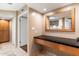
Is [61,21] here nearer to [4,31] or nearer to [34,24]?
[34,24]

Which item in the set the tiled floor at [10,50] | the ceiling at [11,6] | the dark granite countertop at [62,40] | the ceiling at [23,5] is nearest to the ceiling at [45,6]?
the ceiling at [23,5]

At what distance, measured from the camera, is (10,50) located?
3.74 ft

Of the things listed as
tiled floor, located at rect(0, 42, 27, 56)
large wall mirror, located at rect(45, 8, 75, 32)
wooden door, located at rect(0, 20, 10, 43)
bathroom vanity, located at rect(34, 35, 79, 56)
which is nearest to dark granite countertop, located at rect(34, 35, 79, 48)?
bathroom vanity, located at rect(34, 35, 79, 56)

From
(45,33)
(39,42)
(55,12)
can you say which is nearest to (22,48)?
(39,42)

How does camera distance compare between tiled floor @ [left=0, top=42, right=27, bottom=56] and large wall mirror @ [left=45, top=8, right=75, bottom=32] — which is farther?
large wall mirror @ [left=45, top=8, right=75, bottom=32]

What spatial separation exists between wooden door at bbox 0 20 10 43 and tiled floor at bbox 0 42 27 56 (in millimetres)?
69

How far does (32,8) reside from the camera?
108 cm

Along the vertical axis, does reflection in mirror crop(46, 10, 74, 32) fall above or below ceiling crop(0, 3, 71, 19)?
below

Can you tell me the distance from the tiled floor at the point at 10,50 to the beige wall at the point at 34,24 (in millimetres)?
139

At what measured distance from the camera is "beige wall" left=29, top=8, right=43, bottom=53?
1.10m

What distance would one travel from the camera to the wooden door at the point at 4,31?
1.10 m

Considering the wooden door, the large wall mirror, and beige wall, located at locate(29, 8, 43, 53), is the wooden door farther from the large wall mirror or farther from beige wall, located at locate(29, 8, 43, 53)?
the large wall mirror

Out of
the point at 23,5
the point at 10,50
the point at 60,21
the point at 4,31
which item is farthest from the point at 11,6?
the point at 60,21

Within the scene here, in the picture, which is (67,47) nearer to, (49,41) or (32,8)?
(49,41)
